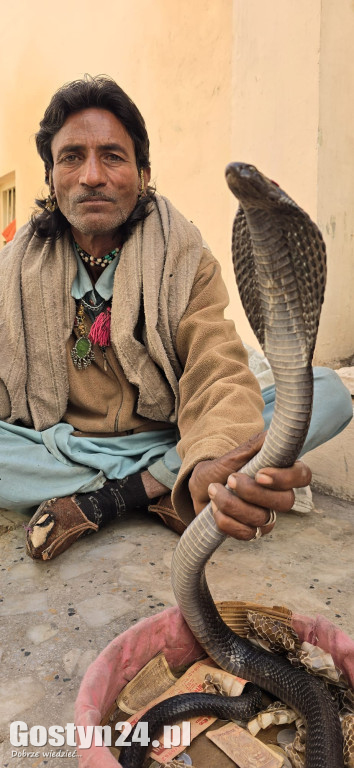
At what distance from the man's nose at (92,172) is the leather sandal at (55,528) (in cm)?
118

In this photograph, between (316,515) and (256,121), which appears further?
(256,121)

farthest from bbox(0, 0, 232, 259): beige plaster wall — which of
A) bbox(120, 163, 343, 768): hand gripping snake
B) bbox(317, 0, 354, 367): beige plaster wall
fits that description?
bbox(120, 163, 343, 768): hand gripping snake

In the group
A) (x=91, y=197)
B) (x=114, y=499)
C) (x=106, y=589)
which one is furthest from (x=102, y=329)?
(x=106, y=589)

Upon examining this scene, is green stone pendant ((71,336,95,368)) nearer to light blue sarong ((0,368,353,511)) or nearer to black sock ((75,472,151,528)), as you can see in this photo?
light blue sarong ((0,368,353,511))

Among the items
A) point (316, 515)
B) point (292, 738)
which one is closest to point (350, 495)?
point (316, 515)

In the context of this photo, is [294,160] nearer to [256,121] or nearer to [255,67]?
[256,121]

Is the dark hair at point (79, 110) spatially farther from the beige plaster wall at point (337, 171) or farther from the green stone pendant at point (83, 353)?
the beige plaster wall at point (337, 171)

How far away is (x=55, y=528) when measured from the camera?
2.23 m

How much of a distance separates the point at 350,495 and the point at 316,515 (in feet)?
0.90

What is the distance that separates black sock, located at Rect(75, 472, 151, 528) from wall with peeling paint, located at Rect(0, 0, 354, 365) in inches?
49.2

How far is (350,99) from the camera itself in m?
3.04

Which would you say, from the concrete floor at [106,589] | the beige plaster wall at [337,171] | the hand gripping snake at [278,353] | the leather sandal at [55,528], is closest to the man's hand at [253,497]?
the hand gripping snake at [278,353]

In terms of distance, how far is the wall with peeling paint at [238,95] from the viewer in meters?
2.96

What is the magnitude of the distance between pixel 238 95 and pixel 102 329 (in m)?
1.83
